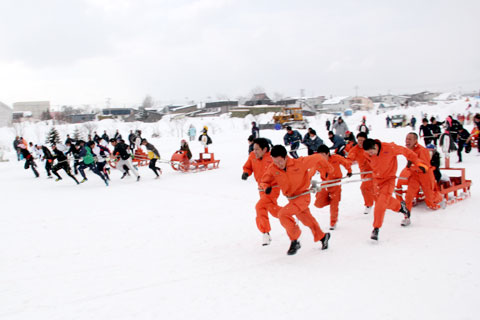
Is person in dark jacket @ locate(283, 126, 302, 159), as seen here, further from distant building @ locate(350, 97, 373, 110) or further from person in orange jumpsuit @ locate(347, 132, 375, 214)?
distant building @ locate(350, 97, 373, 110)

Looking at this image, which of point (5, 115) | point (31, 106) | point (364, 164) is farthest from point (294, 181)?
point (31, 106)

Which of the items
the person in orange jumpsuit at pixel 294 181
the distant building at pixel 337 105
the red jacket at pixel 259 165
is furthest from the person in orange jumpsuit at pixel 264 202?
the distant building at pixel 337 105

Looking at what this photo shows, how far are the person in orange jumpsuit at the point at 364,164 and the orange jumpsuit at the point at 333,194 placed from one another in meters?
0.32

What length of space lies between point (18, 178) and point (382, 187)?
16.9 meters

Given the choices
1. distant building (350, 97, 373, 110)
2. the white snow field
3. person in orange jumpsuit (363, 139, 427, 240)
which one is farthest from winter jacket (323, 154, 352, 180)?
distant building (350, 97, 373, 110)

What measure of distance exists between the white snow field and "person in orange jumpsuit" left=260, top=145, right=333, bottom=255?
46cm

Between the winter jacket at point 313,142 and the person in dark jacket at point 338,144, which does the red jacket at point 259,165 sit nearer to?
the winter jacket at point 313,142

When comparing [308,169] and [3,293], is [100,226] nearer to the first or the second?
[3,293]

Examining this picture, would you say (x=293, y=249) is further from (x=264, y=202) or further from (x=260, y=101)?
(x=260, y=101)

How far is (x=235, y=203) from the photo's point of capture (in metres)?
9.36

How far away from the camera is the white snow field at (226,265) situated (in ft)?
13.0

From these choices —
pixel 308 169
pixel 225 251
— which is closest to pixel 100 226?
pixel 225 251

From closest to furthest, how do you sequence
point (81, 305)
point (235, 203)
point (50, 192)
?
point (81, 305)
point (235, 203)
point (50, 192)

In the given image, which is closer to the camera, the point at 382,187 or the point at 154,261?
the point at 154,261
